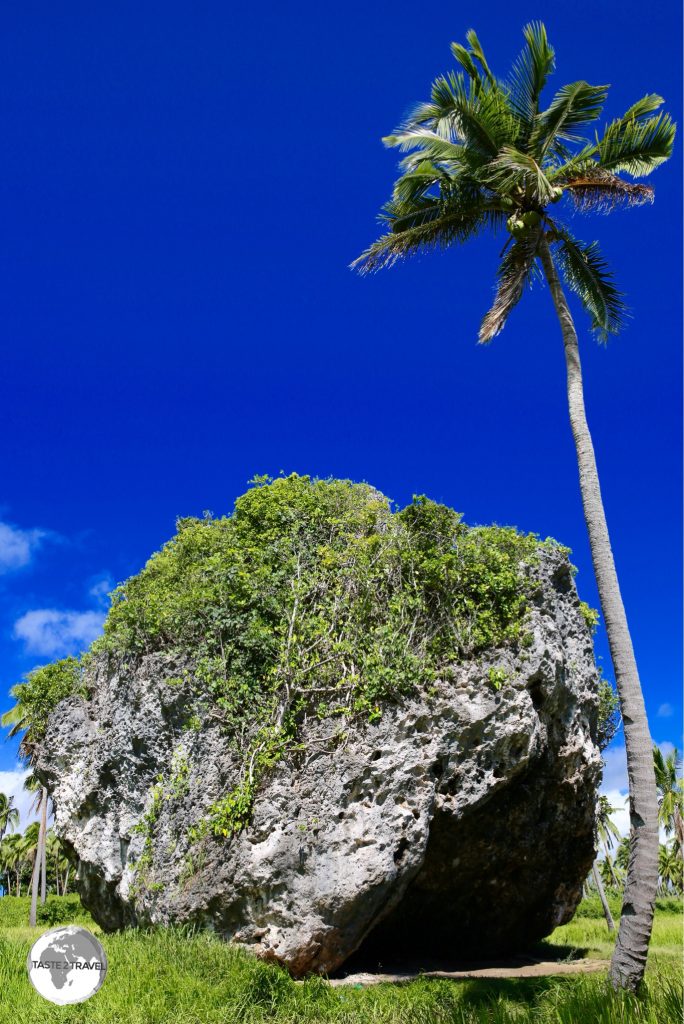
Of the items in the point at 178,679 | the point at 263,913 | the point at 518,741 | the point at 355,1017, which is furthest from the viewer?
the point at 178,679

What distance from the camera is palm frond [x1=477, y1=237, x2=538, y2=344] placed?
1373 cm

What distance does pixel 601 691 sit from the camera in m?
17.7

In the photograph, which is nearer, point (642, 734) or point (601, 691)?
point (642, 734)

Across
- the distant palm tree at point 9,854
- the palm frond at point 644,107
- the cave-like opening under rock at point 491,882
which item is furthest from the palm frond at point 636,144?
the distant palm tree at point 9,854

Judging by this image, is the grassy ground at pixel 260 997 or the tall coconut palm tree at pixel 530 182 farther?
the tall coconut palm tree at pixel 530 182

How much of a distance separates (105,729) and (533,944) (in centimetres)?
1281

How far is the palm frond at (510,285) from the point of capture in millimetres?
13734

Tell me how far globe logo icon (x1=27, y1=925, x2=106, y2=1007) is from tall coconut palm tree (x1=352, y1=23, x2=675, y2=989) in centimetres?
865

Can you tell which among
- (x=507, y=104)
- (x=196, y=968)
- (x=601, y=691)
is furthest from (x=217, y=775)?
(x=507, y=104)

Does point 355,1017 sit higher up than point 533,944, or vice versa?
point 355,1017

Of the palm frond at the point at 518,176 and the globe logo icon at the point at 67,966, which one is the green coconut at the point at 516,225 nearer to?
the palm frond at the point at 518,176

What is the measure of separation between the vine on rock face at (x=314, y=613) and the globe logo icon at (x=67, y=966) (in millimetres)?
6732

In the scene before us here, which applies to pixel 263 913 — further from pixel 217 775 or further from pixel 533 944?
pixel 533 944

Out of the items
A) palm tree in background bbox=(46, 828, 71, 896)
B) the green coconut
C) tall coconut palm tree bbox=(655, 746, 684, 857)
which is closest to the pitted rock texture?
the green coconut
